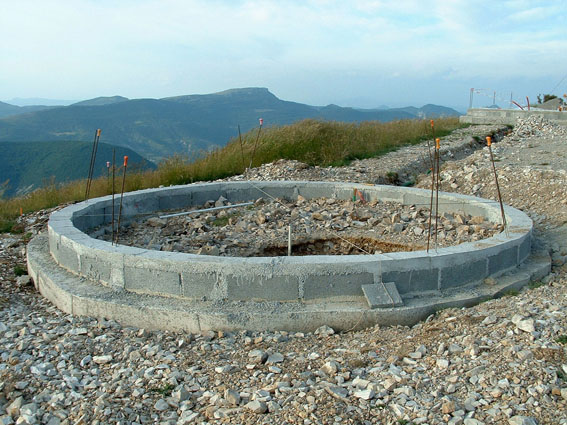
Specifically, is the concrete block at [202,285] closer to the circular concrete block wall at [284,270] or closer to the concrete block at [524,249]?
the circular concrete block wall at [284,270]

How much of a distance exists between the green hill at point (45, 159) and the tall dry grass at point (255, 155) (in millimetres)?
26326

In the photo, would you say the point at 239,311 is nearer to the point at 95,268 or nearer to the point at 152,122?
the point at 95,268

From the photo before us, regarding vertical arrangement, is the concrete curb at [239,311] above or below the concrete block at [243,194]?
below

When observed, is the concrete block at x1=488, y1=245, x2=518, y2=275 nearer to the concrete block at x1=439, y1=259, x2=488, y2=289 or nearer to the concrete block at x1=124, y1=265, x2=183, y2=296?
the concrete block at x1=439, y1=259, x2=488, y2=289

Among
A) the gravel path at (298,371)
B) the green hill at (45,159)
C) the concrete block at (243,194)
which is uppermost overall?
the concrete block at (243,194)

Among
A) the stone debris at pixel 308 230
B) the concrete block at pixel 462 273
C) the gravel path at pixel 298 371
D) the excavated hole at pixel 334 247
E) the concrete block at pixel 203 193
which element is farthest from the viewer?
the concrete block at pixel 203 193

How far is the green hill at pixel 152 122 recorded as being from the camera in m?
61.8

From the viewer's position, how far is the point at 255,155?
12.4 metres

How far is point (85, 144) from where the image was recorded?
42.4 metres

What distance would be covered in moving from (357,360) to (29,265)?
150 inches

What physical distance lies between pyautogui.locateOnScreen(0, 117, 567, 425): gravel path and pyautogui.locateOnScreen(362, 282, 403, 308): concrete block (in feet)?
0.67

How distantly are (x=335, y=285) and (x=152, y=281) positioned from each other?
1555 millimetres

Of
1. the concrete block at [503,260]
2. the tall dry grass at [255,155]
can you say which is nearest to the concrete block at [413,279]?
the concrete block at [503,260]

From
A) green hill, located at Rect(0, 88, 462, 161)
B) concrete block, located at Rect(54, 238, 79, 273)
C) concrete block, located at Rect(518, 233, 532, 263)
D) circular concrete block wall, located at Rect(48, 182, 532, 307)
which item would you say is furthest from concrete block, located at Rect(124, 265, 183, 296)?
A: green hill, located at Rect(0, 88, 462, 161)
